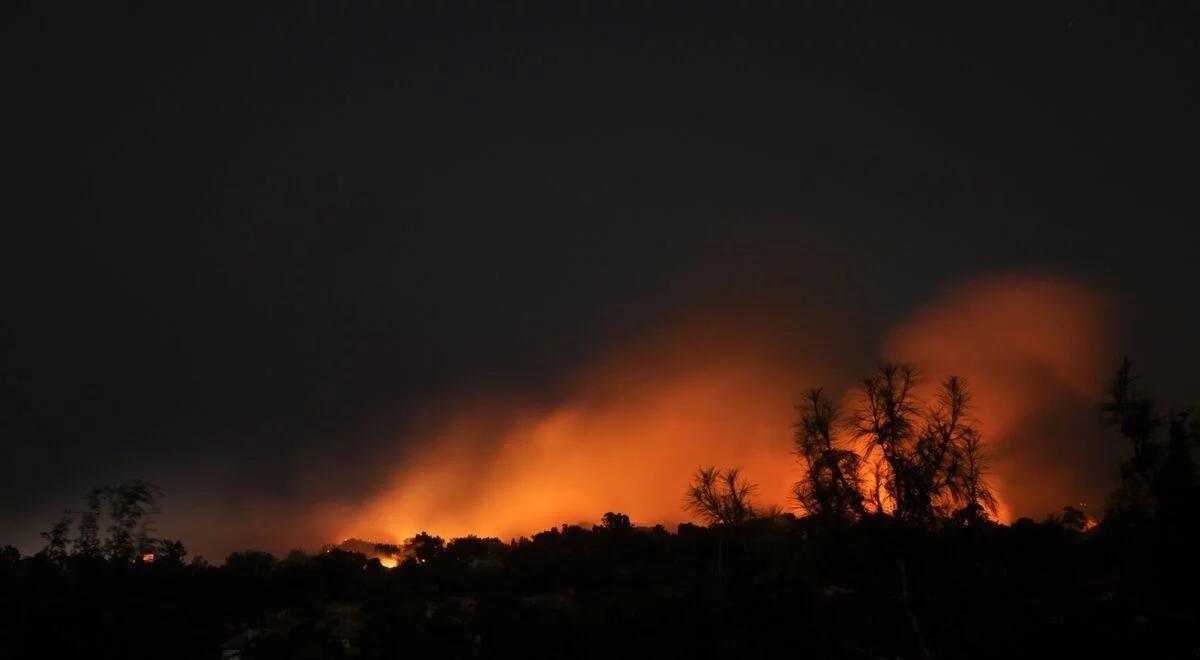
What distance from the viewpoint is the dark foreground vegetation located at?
71.9 feet

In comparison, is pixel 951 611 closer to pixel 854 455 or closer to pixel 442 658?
pixel 854 455

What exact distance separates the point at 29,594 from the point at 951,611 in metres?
28.6

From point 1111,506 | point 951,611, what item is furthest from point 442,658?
point 1111,506

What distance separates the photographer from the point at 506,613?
27.2 m

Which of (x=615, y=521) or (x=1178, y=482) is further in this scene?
(x=615, y=521)

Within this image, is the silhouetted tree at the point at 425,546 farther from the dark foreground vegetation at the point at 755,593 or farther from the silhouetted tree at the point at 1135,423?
the silhouetted tree at the point at 1135,423

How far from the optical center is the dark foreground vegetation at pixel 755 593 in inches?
863

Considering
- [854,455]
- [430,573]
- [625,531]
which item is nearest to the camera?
[854,455]

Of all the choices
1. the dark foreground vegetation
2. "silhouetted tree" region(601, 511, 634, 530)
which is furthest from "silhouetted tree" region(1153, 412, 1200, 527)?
"silhouetted tree" region(601, 511, 634, 530)

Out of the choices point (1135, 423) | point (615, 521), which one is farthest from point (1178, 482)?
point (615, 521)

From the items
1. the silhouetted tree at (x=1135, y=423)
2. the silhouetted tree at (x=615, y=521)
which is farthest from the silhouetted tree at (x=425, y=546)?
the silhouetted tree at (x=1135, y=423)

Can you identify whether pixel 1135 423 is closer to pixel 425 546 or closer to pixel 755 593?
pixel 755 593

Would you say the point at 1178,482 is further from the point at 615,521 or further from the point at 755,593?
the point at 615,521

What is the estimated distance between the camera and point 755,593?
30.3 metres
